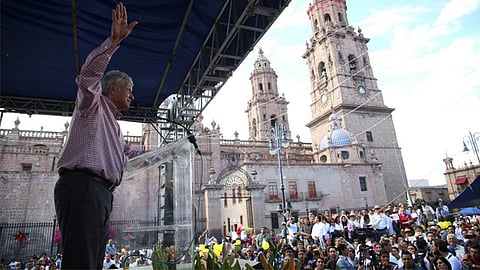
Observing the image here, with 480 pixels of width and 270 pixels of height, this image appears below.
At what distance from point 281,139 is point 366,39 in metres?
28.6

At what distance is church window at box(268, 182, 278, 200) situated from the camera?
77.4 feet

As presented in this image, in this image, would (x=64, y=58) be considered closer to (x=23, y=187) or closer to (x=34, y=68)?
(x=34, y=68)

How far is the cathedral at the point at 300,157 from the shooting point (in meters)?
20.1

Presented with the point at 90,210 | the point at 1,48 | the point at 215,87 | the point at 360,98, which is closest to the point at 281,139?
the point at 215,87

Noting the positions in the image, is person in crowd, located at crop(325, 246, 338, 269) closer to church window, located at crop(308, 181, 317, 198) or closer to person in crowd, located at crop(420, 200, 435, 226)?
person in crowd, located at crop(420, 200, 435, 226)

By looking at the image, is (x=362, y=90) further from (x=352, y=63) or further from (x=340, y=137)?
(x=340, y=137)

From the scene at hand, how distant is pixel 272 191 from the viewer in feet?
79.0

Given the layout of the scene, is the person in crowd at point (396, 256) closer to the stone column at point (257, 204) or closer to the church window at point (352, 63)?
the stone column at point (257, 204)

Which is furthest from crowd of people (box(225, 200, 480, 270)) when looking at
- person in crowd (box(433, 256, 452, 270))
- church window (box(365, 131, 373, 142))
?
church window (box(365, 131, 373, 142))

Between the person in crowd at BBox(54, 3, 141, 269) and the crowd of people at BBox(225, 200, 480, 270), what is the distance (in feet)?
5.67

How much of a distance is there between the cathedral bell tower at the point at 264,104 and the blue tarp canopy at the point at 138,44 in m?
35.1

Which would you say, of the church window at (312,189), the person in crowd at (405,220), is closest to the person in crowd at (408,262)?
the person in crowd at (405,220)

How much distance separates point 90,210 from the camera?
68.1 inches

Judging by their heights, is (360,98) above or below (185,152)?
above
